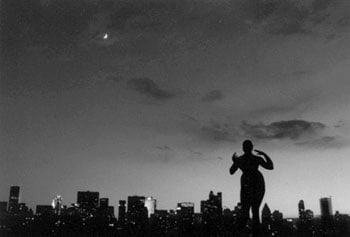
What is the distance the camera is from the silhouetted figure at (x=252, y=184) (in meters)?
7.59

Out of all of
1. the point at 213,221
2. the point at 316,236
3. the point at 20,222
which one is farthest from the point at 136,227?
the point at 316,236

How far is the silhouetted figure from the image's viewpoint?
759cm

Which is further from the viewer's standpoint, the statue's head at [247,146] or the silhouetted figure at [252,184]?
the statue's head at [247,146]

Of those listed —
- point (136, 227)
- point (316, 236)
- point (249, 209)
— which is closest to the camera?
point (249, 209)

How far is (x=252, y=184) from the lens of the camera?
25.0ft

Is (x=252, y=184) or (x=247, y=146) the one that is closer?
(x=252, y=184)

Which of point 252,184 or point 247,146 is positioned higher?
point 247,146

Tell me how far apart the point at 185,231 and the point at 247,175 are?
17245 cm

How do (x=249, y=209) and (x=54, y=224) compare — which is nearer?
(x=249, y=209)

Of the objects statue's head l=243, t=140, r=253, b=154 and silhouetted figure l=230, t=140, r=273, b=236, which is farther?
statue's head l=243, t=140, r=253, b=154

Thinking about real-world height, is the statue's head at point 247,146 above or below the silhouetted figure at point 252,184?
above

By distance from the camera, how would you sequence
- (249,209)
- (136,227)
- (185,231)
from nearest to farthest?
1. (249,209)
2. (185,231)
3. (136,227)

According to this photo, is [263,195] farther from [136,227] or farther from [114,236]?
[136,227]

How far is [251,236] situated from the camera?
764 cm
